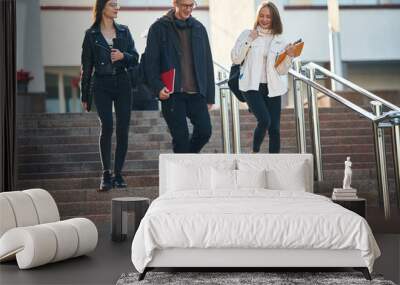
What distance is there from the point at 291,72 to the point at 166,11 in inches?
60.2

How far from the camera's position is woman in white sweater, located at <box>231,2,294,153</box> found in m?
7.07

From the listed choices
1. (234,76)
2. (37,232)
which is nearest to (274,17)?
(234,76)

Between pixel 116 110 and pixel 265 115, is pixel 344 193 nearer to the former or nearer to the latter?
pixel 265 115

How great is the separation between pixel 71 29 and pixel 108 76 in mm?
673

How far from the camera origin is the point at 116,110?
7.05m

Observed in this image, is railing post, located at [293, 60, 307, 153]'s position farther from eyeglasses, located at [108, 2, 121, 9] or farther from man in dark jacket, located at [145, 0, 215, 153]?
eyeglasses, located at [108, 2, 121, 9]

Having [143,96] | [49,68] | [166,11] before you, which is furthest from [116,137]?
[166,11]

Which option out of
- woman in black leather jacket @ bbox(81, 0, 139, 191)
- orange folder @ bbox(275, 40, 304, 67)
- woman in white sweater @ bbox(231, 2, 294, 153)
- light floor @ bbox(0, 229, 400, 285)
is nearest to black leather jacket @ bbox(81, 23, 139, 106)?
woman in black leather jacket @ bbox(81, 0, 139, 191)

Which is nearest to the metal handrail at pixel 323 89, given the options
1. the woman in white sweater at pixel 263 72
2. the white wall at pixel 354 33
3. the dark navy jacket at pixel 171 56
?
the woman in white sweater at pixel 263 72

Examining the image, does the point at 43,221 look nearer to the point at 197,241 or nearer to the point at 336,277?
the point at 197,241

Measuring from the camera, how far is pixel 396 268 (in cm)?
471

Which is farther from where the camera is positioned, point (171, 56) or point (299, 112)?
point (299, 112)

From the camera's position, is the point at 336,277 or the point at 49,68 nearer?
the point at 336,277

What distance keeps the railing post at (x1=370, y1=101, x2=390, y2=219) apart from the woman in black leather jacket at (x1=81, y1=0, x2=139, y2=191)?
263 centimetres
